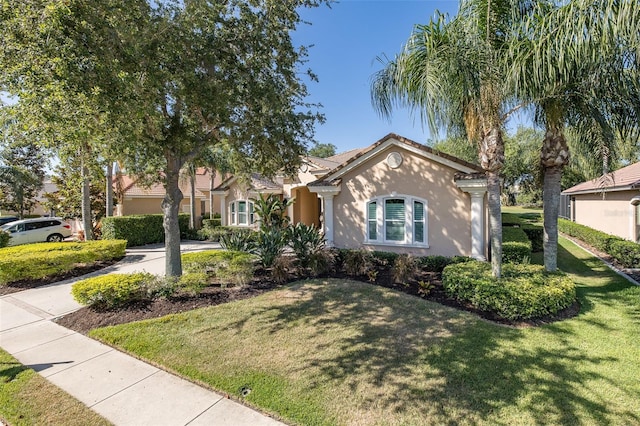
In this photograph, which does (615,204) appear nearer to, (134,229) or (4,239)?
(134,229)

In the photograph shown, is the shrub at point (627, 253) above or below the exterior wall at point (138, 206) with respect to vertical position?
below

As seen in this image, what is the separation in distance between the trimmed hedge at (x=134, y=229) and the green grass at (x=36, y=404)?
14.1 metres

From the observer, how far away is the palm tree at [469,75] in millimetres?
6633

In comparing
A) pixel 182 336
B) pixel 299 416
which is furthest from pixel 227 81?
pixel 299 416

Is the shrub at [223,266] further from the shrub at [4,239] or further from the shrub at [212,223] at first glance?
the shrub at [212,223]

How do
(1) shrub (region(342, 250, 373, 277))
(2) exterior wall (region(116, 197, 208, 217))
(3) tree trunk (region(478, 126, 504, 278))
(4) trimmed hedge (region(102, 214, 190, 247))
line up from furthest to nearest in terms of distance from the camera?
(2) exterior wall (region(116, 197, 208, 217)), (4) trimmed hedge (region(102, 214, 190, 247)), (1) shrub (region(342, 250, 373, 277)), (3) tree trunk (region(478, 126, 504, 278))

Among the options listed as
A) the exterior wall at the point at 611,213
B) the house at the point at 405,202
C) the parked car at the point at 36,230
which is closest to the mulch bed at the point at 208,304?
the house at the point at 405,202

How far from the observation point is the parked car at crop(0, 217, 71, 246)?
17.6 metres

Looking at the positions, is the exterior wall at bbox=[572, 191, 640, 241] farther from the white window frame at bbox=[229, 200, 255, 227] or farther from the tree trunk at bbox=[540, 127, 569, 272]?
the white window frame at bbox=[229, 200, 255, 227]

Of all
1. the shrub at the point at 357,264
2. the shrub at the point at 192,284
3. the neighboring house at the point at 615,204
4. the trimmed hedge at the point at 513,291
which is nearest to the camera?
the trimmed hedge at the point at 513,291

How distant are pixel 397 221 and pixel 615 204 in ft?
40.3

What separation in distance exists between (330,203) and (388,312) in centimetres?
672

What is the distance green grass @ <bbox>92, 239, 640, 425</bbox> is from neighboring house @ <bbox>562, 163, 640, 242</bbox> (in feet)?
23.1

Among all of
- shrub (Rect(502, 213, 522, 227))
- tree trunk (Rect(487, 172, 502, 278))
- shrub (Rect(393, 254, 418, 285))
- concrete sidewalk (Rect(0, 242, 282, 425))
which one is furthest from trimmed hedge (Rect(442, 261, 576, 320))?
shrub (Rect(502, 213, 522, 227))
